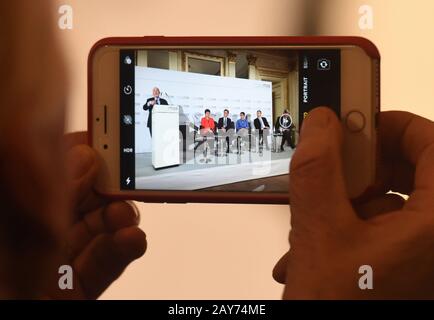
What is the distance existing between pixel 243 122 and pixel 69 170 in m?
0.17

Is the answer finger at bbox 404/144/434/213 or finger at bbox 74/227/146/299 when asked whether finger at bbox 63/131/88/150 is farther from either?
finger at bbox 404/144/434/213

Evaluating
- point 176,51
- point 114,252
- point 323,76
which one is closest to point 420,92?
point 323,76

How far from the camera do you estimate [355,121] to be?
1.33 feet

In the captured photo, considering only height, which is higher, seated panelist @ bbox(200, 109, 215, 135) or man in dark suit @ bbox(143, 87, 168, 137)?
man in dark suit @ bbox(143, 87, 168, 137)

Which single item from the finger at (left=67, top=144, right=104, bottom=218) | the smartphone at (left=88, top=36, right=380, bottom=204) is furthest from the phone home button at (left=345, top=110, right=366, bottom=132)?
the finger at (left=67, top=144, right=104, bottom=218)

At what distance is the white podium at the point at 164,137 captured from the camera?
0.43 meters

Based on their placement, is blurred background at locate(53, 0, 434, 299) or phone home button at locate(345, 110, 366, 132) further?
blurred background at locate(53, 0, 434, 299)

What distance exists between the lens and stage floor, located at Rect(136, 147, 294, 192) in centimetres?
43

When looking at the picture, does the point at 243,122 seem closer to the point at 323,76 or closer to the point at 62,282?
the point at 323,76

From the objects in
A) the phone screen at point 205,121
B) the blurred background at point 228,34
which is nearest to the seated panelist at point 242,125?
the phone screen at point 205,121

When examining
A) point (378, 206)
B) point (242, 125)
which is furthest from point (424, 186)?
point (242, 125)

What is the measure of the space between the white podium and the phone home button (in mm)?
164

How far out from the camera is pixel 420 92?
0.51m
